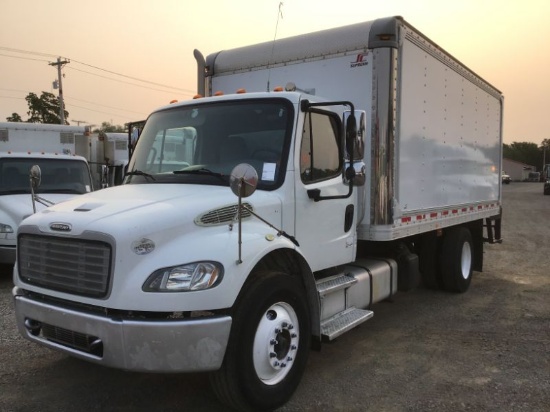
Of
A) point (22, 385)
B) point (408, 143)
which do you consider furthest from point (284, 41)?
point (22, 385)

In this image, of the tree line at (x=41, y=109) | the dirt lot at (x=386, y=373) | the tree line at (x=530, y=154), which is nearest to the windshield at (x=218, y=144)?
the dirt lot at (x=386, y=373)

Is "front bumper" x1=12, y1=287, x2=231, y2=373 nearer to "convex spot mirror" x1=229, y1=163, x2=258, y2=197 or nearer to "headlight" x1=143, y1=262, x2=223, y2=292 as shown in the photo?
"headlight" x1=143, y1=262, x2=223, y2=292

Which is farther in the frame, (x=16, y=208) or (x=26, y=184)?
A: (x=26, y=184)

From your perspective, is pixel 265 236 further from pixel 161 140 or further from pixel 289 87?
pixel 289 87

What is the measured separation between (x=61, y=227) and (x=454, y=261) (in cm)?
576

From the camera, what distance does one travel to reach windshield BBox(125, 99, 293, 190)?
13.4 ft

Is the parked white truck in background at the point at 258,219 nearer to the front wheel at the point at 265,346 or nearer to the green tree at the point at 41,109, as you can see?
the front wheel at the point at 265,346

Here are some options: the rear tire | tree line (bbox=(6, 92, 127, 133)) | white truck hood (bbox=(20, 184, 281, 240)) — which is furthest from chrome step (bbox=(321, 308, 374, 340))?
tree line (bbox=(6, 92, 127, 133))

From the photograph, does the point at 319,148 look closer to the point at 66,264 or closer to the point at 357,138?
the point at 357,138

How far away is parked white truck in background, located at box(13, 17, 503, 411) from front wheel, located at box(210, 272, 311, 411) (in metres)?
0.01

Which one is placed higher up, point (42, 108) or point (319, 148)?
point (42, 108)

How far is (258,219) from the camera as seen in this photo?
3.78m

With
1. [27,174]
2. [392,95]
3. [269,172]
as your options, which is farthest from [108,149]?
[269,172]

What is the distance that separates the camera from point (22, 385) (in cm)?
416
